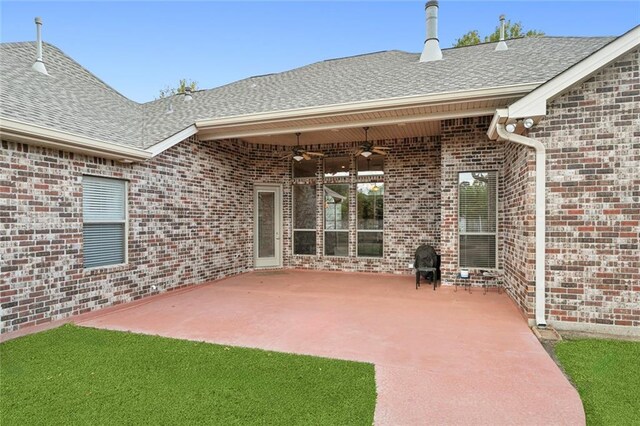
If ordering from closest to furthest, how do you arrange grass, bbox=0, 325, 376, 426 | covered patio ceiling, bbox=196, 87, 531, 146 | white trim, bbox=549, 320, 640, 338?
grass, bbox=0, 325, 376, 426 < white trim, bbox=549, 320, 640, 338 < covered patio ceiling, bbox=196, 87, 531, 146

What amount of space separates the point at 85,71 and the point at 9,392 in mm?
7912

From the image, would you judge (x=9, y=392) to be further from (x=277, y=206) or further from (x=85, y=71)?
(x=85, y=71)

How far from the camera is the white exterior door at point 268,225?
9.53 meters

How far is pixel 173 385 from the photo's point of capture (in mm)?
2979

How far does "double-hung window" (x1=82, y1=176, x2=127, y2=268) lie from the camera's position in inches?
208

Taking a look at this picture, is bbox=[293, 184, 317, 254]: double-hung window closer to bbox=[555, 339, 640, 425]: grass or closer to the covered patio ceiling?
the covered patio ceiling

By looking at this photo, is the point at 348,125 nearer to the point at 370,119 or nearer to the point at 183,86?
the point at 370,119

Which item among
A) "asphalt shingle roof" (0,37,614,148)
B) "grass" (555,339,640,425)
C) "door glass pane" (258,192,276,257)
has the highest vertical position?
"asphalt shingle roof" (0,37,614,148)

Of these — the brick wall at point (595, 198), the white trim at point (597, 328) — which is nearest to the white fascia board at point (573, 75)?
the brick wall at point (595, 198)

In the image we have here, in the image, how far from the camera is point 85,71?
8180 mm

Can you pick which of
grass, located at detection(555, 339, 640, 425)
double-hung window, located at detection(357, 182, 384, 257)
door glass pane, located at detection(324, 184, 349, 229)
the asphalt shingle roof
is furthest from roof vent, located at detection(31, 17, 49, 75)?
grass, located at detection(555, 339, 640, 425)

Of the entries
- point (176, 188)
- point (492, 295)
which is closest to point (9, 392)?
point (176, 188)

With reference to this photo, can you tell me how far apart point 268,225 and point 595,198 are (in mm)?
7381

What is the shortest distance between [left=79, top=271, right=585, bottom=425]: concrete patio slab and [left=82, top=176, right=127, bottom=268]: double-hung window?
92cm
